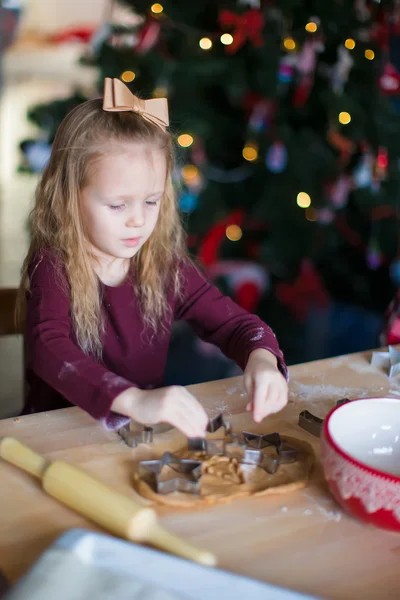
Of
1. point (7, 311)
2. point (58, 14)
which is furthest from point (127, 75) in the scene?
point (58, 14)

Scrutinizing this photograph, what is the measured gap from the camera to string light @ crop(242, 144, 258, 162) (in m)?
2.60

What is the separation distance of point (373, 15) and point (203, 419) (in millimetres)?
2176

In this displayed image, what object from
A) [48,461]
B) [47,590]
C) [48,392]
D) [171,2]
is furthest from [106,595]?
[171,2]

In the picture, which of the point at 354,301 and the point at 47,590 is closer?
the point at 47,590

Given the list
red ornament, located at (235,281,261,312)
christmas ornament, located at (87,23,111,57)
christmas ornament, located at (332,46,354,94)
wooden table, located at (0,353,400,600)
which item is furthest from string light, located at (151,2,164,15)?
wooden table, located at (0,353,400,600)

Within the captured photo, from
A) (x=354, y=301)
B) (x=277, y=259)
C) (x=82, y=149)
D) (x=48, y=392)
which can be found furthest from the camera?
(x=354, y=301)

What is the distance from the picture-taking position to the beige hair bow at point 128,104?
3.42 ft

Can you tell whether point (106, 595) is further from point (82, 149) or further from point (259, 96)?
point (259, 96)

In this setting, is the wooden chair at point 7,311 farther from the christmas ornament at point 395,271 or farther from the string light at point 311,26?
the christmas ornament at point 395,271

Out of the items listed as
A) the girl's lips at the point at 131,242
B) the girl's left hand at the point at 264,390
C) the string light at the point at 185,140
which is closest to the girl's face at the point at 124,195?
the girl's lips at the point at 131,242

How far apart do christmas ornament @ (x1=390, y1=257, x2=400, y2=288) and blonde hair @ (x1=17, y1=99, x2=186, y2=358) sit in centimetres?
165

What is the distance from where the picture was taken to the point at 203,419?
2.66 ft

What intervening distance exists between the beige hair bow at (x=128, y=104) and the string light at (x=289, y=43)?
1.45 metres

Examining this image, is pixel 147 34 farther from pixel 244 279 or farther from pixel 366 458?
pixel 366 458
